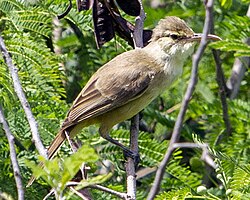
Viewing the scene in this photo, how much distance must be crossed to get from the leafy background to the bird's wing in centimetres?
17

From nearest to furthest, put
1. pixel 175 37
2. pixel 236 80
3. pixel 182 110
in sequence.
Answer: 1. pixel 182 110
2. pixel 175 37
3. pixel 236 80

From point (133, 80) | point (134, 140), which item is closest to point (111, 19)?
point (133, 80)

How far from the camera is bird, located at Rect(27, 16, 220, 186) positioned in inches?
157

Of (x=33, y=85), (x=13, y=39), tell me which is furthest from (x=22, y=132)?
(x=13, y=39)

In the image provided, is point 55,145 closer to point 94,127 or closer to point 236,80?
point 94,127

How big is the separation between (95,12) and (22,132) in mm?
768

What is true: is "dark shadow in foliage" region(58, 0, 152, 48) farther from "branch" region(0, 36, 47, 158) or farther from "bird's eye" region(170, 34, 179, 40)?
"branch" region(0, 36, 47, 158)

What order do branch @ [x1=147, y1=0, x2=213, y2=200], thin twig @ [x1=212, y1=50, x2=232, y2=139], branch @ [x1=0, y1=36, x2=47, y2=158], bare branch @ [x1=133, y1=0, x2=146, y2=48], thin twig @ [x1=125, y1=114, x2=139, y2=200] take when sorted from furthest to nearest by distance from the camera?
thin twig @ [x1=212, y1=50, x2=232, y2=139] → bare branch @ [x1=133, y1=0, x2=146, y2=48] → thin twig @ [x1=125, y1=114, x2=139, y2=200] → branch @ [x1=0, y1=36, x2=47, y2=158] → branch @ [x1=147, y1=0, x2=213, y2=200]

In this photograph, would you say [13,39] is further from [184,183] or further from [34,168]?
[34,168]

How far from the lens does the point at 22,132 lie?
389cm

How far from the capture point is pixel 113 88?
13.2 feet

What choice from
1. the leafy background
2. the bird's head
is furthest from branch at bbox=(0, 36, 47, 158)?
the bird's head

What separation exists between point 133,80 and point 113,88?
0.40ft

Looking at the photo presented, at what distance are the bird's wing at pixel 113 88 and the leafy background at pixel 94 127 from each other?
0.17 metres
